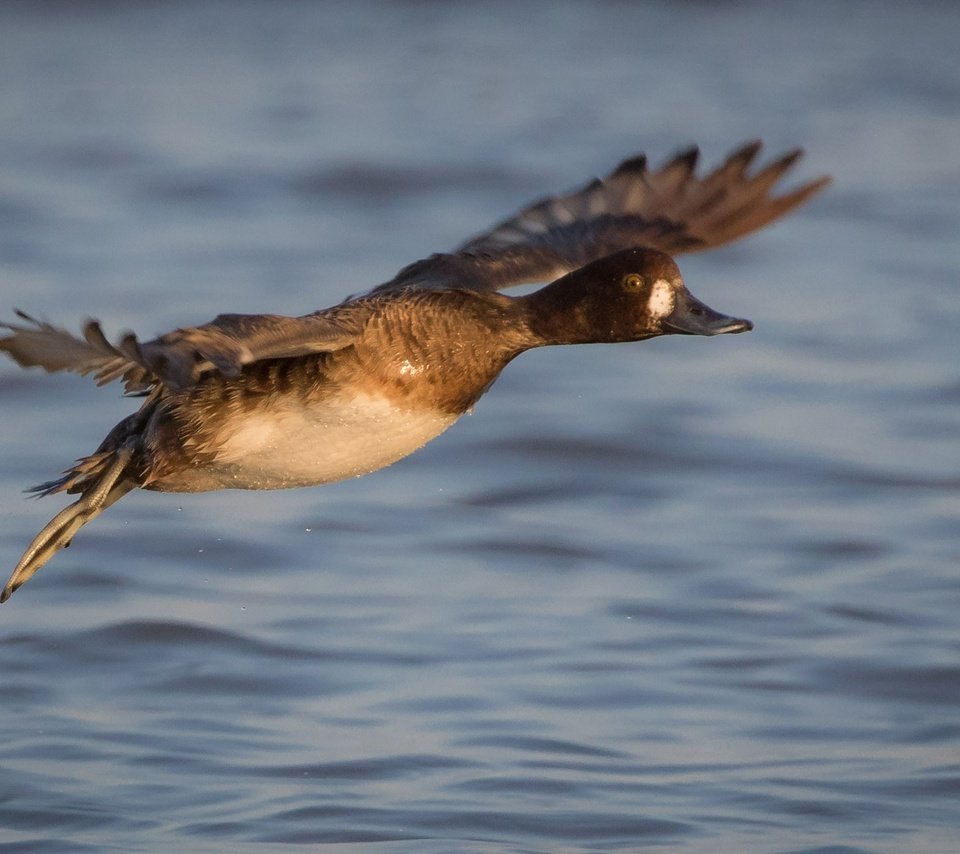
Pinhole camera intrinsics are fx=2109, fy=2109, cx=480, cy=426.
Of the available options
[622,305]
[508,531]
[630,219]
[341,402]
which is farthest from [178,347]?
[508,531]

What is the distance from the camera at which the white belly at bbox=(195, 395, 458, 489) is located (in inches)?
203

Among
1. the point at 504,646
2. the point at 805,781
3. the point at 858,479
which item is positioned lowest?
the point at 805,781

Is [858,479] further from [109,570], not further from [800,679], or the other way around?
[109,570]

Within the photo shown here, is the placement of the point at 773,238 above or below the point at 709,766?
above

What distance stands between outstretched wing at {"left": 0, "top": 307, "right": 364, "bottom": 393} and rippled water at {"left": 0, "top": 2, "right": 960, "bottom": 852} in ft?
4.41

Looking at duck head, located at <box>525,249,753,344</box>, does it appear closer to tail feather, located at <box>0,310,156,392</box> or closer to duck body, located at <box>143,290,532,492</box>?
duck body, located at <box>143,290,532,492</box>

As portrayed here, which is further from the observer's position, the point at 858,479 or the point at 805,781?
the point at 858,479

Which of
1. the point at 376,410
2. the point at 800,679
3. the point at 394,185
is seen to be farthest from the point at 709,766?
the point at 394,185

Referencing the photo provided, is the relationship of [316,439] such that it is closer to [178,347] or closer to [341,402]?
[341,402]

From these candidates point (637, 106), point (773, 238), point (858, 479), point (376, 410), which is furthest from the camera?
→ point (637, 106)

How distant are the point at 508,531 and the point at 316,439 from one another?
2720 millimetres

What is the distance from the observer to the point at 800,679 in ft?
21.4

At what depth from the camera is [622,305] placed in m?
5.38

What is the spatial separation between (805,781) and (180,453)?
77.6 inches
